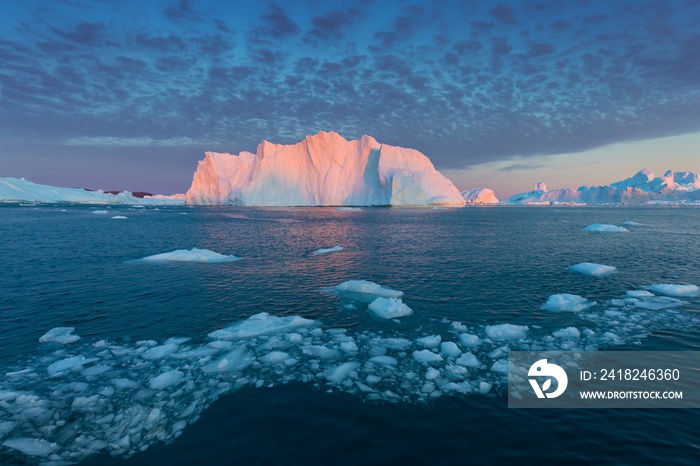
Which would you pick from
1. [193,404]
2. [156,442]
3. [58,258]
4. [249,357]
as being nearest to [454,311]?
[249,357]

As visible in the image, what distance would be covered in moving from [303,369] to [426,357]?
3174mm

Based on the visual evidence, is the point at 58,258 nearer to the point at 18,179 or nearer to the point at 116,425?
the point at 116,425

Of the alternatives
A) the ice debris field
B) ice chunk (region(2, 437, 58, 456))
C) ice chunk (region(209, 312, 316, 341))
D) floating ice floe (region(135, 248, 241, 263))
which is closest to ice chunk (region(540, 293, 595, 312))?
the ice debris field

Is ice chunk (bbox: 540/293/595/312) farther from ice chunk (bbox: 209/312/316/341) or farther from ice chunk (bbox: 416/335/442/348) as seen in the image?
ice chunk (bbox: 209/312/316/341)

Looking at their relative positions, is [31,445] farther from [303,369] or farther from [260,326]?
[260,326]

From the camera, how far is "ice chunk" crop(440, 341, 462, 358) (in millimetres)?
8812

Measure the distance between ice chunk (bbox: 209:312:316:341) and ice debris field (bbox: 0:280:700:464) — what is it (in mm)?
35

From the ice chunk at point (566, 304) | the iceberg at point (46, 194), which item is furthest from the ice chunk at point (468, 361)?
the iceberg at point (46, 194)

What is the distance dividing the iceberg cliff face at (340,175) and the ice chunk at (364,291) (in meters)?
86.6

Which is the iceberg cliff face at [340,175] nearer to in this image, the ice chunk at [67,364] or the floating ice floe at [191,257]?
the floating ice floe at [191,257]

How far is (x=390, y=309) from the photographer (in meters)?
11.9

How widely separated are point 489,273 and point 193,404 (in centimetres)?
1611

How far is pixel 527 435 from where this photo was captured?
5.79m

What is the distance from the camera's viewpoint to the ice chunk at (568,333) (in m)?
9.76
